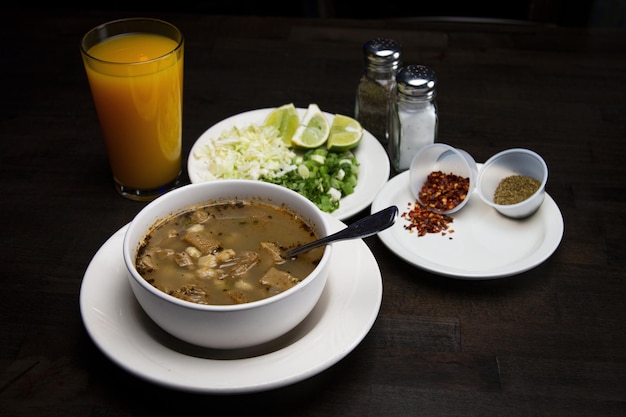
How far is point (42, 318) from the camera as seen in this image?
166 cm

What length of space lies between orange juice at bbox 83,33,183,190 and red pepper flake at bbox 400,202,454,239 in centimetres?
68

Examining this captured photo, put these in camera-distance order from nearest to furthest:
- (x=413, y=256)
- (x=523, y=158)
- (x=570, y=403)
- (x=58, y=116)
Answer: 1. (x=570, y=403)
2. (x=413, y=256)
3. (x=523, y=158)
4. (x=58, y=116)

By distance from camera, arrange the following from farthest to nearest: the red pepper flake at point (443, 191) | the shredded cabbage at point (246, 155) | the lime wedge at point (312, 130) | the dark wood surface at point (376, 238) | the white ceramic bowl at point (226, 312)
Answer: the lime wedge at point (312, 130), the shredded cabbage at point (246, 155), the red pepper flake at point (443, 191), the dark wood surface at point (376, 238), the white ceramic bowl at point (226, 312)

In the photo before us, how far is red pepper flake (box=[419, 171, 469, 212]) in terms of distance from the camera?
6.59 feet

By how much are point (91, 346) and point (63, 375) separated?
9cm

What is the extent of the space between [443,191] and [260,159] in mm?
532

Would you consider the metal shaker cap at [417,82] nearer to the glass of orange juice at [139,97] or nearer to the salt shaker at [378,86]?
the salt shaker at [378,86]

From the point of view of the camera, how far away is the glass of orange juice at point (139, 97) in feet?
6.26

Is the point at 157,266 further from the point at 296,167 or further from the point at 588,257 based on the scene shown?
the point at 588,257

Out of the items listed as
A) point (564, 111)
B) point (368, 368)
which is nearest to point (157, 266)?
point (368, 368)

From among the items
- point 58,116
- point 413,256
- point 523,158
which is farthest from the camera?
point 58,116

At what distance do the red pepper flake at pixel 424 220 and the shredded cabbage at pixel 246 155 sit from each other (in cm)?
38

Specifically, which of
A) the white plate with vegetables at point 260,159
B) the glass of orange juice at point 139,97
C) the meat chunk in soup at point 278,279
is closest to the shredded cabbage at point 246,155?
the white plate with vegetables at point 260,159

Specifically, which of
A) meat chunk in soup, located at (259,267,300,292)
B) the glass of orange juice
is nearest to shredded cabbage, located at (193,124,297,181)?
the glass of orange juice
